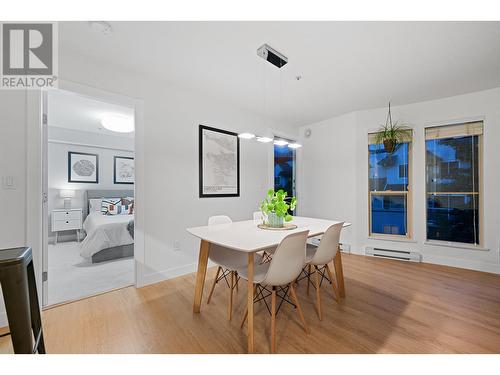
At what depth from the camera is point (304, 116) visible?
417 cm

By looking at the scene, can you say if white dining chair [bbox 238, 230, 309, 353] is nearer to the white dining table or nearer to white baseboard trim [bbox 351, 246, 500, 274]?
the white dining table

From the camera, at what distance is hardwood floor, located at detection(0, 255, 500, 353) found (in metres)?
1.59

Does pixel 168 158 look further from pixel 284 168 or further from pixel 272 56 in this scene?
pixel 284 168

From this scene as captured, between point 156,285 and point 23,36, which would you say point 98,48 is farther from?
point 156,285

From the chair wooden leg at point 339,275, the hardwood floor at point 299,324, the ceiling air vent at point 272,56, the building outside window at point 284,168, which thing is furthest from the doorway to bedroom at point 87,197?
the building outside window at point 284,168

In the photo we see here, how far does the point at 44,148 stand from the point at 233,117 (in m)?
2.34

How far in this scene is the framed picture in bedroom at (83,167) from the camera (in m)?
5.00

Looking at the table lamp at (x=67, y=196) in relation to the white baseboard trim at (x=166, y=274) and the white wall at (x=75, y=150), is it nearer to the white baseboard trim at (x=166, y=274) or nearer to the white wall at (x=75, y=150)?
the white wall at (x=75, y=150)

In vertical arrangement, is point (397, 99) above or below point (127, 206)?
above

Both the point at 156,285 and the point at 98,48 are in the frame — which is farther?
the point at 156,285

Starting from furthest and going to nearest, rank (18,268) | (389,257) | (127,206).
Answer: (127,206)
(389,257)
(18,268)

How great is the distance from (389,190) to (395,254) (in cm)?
105

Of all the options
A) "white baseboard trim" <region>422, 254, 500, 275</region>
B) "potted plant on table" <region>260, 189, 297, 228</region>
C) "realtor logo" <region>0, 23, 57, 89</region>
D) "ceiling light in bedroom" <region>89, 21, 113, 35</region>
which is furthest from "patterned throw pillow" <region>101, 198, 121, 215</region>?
"white baseboard trim" <region>422, 254, 500, 275</region>
